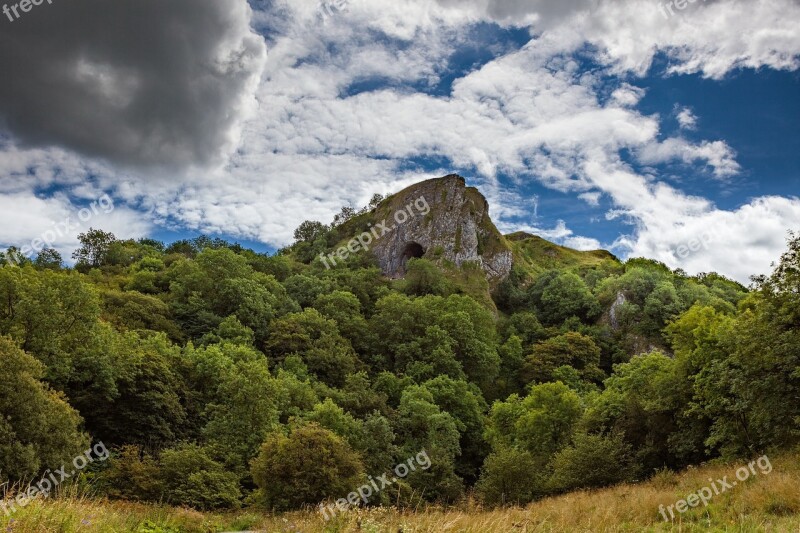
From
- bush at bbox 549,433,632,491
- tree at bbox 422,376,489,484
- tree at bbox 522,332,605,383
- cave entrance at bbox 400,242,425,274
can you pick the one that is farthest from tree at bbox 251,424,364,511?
cave entrance at bbox 400,242,425,274

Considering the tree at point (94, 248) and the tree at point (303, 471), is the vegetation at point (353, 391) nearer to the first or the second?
the tree at point (303, 471)

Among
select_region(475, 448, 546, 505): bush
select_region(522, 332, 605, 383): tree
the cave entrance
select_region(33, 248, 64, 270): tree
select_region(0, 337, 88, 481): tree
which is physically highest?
select_region(33, 248, 64, 270): tree

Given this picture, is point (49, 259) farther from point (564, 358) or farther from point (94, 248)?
point (564, 358)

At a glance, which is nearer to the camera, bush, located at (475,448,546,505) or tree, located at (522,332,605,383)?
bush, located at (475,448,546,505)

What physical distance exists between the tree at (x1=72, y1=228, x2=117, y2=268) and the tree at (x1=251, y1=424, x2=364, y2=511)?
91.1m

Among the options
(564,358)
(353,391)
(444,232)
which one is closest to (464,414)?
(353,391)

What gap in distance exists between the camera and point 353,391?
164ft

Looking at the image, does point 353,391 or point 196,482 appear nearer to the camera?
point 196,482

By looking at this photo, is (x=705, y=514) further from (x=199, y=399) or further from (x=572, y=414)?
(x=199, y=399)

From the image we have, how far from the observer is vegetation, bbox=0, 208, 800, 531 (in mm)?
22141

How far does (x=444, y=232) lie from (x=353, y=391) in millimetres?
56653

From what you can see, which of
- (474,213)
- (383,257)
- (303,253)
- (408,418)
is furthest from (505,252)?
(408,418)

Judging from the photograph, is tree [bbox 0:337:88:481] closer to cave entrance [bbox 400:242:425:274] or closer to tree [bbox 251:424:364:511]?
tree [bbox 251:424:364:511]

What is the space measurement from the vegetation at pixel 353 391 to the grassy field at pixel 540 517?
24 centimetres
